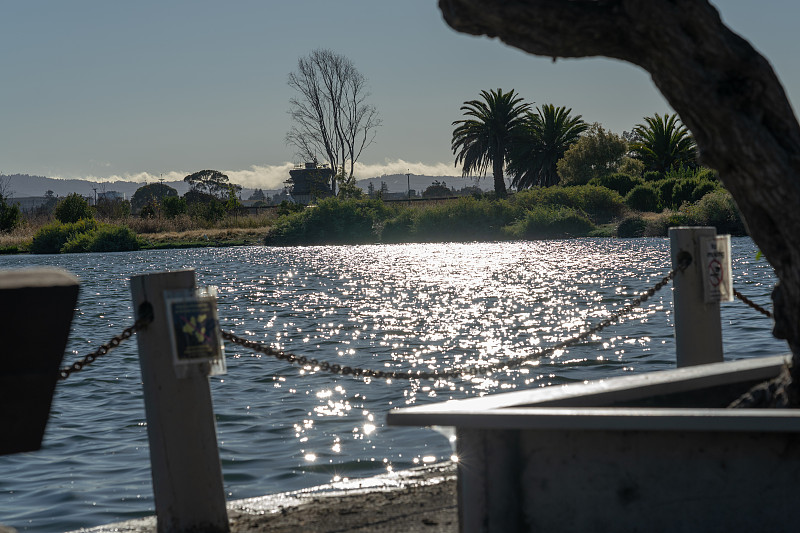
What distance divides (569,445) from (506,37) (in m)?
1.53

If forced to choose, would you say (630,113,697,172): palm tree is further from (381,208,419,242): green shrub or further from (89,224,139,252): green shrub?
(89,224,139,252): green shrub

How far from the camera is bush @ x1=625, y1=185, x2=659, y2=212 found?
157 feet

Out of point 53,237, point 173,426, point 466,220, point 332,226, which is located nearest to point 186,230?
point 53,237

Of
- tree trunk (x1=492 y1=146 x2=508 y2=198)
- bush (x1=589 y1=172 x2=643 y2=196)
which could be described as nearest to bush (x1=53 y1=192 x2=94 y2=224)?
tree trunk (x1=492 y1=146 x2=508 y2=198)

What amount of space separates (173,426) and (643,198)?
47.2 meters

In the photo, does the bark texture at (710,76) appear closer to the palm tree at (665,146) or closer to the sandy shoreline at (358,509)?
the sandy shoreline at (358,509)

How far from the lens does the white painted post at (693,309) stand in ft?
17.0

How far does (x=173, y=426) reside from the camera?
3.52 meters

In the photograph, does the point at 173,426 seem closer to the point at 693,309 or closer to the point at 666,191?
the point at 693,309

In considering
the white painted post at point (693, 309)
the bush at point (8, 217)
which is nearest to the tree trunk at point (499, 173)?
the bush at point (8, 217)

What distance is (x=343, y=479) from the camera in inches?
214

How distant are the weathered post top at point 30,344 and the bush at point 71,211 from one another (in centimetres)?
6278

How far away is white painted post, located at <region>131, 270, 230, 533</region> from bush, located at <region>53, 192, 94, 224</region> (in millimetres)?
61210

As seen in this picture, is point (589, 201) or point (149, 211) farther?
point (149, 211)
